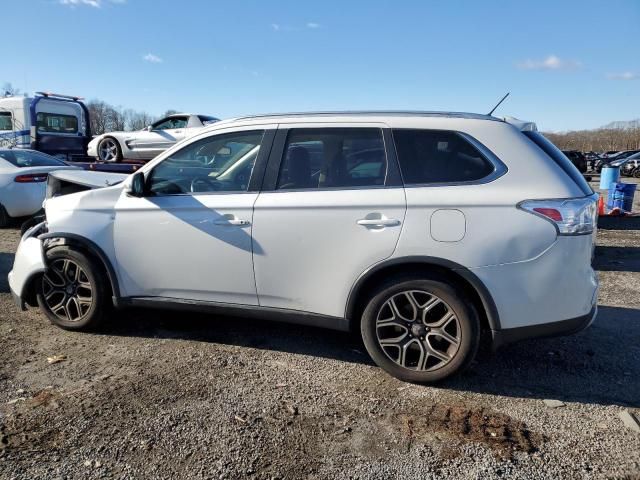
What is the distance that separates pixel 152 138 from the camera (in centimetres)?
1272

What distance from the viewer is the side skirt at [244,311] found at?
3.54 meters

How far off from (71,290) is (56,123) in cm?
1278

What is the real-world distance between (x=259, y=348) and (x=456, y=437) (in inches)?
69.0

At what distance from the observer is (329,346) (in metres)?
4.05

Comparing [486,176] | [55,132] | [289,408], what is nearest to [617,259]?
[486,176]

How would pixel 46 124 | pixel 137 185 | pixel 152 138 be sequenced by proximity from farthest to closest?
pixel 46 124 < pixel 152 138 < pixel 137 185

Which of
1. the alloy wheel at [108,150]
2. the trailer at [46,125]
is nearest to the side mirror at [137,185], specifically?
the alloy wheel at [108,150]

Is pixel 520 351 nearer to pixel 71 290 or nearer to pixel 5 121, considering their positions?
pixel 71 290

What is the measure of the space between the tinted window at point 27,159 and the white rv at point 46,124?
466 centimetres

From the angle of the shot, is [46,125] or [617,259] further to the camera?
[46,125]

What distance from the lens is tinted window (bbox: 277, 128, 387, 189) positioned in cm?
343

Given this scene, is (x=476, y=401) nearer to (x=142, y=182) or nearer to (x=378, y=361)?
(x=378, y=361)

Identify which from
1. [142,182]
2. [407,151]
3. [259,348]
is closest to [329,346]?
[259,348]

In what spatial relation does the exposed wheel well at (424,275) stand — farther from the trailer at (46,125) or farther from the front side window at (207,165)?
the trailer at (46,125)
